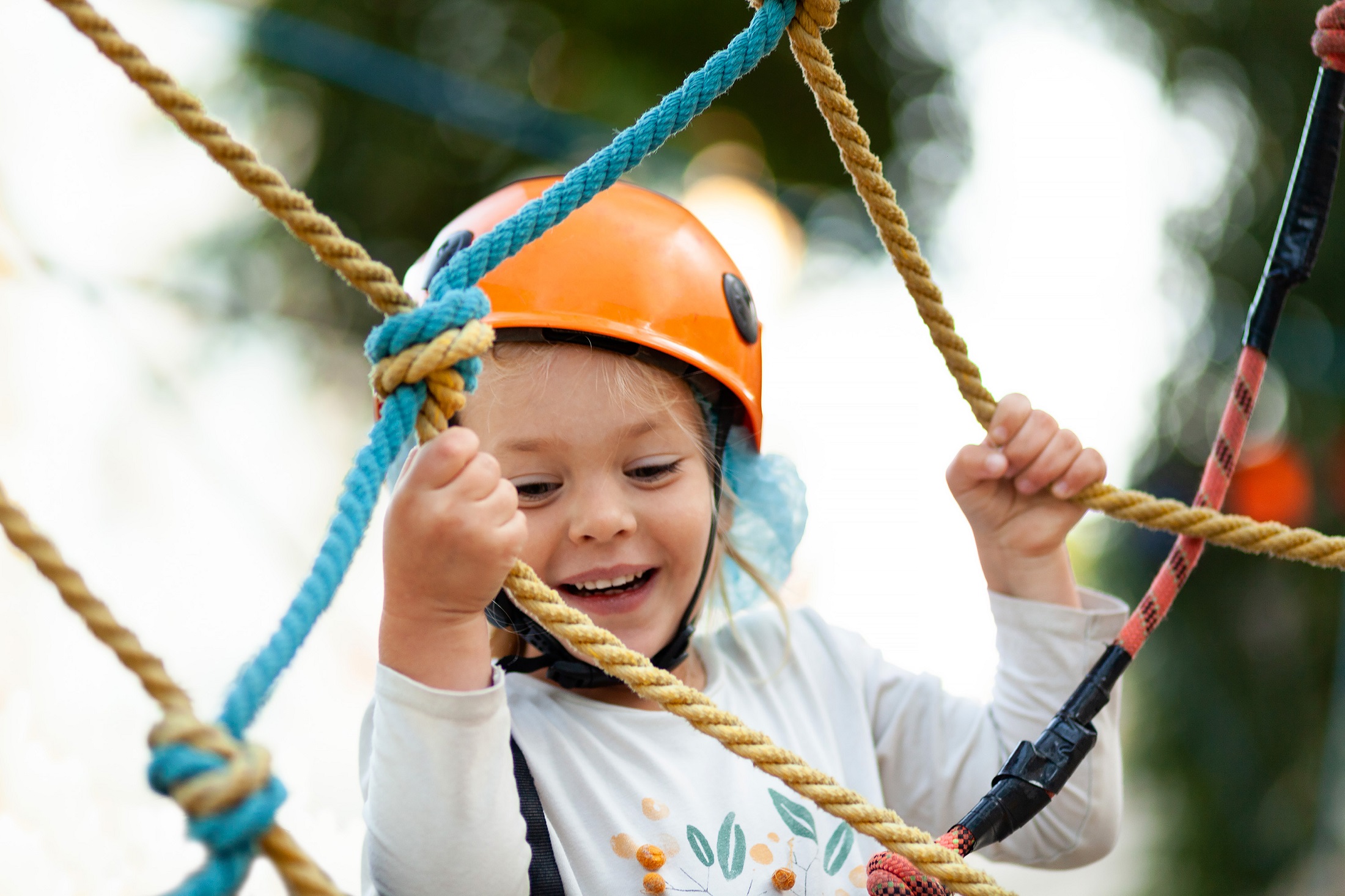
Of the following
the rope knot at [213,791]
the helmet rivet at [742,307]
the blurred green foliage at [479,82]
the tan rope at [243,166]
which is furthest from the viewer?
the blurred green foliage at [479,82]

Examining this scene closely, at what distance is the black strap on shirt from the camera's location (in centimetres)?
98

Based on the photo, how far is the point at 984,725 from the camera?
4.34 ft

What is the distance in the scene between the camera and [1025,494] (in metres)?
1.25

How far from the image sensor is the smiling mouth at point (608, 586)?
45.0 inches

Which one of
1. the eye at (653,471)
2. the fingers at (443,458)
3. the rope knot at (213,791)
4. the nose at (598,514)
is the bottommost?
the rope knot at (213,791)

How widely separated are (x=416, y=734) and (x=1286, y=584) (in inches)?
136

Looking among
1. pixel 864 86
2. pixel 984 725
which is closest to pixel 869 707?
pixel 984 725

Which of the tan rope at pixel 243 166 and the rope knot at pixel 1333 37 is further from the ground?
the rope knot at pixel 1333 37

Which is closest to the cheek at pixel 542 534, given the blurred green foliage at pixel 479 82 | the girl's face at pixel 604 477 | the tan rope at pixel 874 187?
the girl's face at pixel 604 477

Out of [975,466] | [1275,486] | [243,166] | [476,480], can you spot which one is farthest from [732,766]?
[1275,486]

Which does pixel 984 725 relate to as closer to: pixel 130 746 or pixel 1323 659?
pixel 130 746

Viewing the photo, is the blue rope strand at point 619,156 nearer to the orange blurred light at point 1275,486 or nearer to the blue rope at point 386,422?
the blue rope at point 386,422

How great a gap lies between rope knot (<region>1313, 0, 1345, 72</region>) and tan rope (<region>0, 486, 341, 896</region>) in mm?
1227

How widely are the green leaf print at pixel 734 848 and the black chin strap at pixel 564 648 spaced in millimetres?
188
